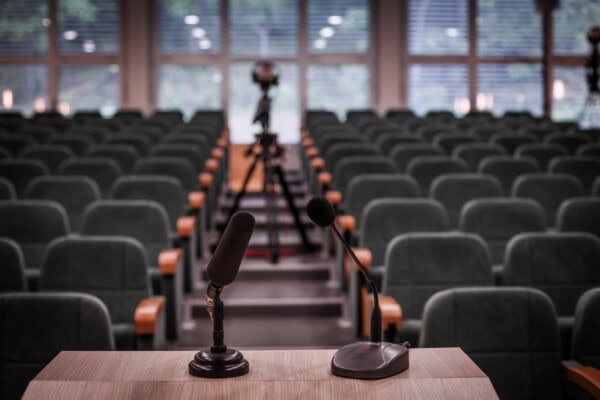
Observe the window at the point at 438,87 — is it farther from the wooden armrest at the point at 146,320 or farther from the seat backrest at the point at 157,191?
the wooden armrest at the point at 146,320

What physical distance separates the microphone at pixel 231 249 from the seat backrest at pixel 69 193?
124 inches

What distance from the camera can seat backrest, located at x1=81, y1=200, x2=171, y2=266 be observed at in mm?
3625

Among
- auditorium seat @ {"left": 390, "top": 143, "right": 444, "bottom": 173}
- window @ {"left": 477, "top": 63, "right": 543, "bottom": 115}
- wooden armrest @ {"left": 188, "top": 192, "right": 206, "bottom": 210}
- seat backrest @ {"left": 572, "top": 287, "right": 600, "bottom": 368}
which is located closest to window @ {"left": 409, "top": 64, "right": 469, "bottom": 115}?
window @ {"left": 477, "top": 63, "right": 543, "bottom": 115}

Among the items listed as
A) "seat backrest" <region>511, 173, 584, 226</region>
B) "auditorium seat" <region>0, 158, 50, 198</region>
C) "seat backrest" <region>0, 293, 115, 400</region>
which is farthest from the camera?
"auditorium seat" <region>0, 158, 50, 198</region>

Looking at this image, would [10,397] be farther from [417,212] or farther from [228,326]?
[417,212]

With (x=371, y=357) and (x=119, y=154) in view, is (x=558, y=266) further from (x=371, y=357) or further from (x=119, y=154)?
(x=119, y=154)

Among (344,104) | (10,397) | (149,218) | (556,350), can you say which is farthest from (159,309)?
(344,104)

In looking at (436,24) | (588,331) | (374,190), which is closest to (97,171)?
(374,190)

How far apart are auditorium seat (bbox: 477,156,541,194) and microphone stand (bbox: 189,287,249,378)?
3923 millimetres

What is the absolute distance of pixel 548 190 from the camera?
4.39 meters

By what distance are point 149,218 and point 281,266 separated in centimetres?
103

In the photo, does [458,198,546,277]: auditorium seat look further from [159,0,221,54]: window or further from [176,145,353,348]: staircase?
[159,0,221,54]: window

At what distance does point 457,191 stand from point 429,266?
4.57ft

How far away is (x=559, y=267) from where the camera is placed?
118 inches
